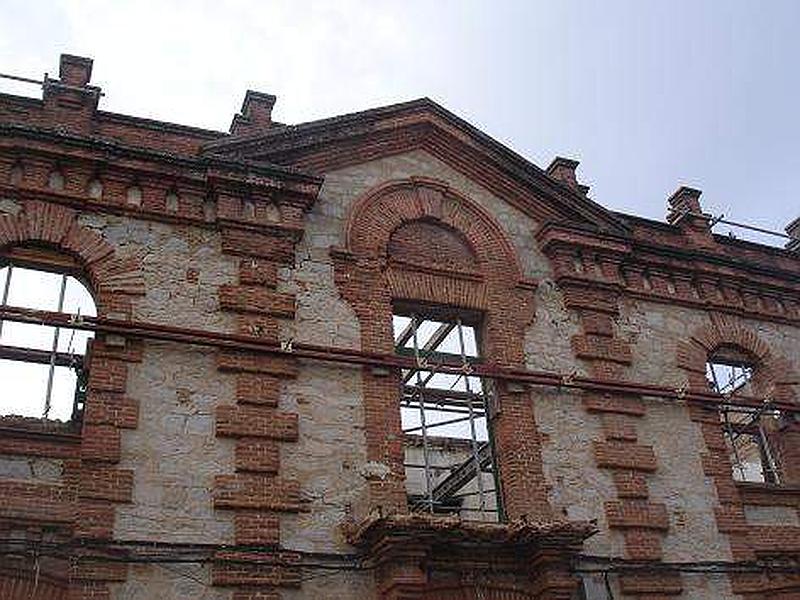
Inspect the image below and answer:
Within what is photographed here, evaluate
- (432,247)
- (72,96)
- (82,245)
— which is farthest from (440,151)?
(82,245)

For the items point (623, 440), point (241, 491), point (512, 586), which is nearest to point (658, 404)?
point (623, 440)

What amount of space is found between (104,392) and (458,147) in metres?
6.55

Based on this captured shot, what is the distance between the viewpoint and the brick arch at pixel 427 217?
11883 mm

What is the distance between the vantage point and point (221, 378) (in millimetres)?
9922

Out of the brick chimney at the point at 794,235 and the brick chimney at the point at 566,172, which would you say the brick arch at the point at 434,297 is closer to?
the brick chimney at the point at 566,172

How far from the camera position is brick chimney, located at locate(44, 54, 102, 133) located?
1105 cm

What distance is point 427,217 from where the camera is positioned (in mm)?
12461

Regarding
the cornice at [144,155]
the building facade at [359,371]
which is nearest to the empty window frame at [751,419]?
the building facade at [359,371]

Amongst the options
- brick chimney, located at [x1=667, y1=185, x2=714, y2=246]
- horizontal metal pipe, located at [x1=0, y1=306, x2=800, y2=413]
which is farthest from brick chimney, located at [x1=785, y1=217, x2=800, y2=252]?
horizontal metal pipe, located at [x1=0, y1=306, x2=800, y2=413]

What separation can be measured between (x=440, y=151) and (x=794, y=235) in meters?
7.70

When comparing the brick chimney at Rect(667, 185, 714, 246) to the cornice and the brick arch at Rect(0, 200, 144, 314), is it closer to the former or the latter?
the cornice

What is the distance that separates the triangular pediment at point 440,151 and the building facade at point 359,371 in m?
0.04

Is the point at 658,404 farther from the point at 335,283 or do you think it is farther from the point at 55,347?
the point at 55,347

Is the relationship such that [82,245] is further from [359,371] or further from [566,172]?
[566,172]
